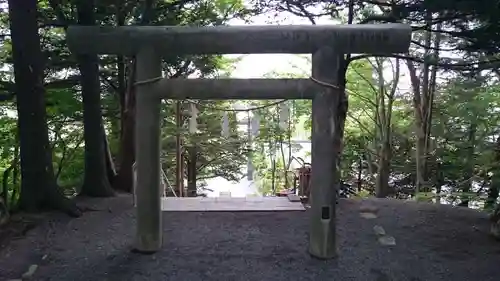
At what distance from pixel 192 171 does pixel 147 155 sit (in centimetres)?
831

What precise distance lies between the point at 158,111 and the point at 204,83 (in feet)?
1.89

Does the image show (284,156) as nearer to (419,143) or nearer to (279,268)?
(419,143)

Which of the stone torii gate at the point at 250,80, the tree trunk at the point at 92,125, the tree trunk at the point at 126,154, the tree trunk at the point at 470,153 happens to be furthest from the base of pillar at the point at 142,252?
the tree trunk at the point at 470,153

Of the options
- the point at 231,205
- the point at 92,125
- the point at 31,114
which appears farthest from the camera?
the point at 92,125

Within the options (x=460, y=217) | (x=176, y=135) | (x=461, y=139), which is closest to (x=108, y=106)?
(x=176, y=135)

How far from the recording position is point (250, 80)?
14.8ft

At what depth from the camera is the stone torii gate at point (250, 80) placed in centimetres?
441

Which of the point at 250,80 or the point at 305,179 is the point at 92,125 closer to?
the point at 305,179

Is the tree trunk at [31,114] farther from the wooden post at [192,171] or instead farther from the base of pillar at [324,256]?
the wooden post at [192,171]

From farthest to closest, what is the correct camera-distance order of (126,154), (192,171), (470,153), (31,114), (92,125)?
1. (192,171)
2. (470,153)
3. (126,154)
4. (92,125)
5. (31,114)

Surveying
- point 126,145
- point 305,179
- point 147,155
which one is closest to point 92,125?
point 126,145

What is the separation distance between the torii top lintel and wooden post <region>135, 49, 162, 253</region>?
0.65 ft

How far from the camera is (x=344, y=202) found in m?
7.05

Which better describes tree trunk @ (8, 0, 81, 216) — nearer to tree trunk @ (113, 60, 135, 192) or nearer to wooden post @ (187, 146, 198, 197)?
tree trunk @ (113, 60, 135, 192)
